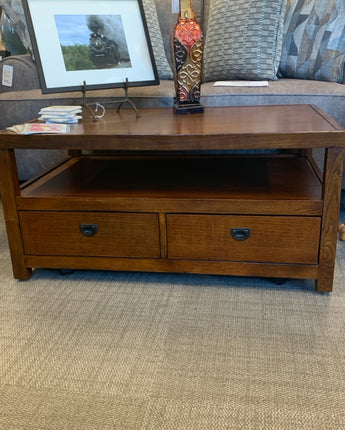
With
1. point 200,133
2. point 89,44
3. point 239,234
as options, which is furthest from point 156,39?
point 239,234

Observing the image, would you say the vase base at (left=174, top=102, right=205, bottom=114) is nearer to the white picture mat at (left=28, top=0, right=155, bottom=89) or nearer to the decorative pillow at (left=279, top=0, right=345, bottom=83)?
the white picture mat at (left=28, top=0, right=155, bottom=89)

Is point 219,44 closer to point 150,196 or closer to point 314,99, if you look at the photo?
point 314,99

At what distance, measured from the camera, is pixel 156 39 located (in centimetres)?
210

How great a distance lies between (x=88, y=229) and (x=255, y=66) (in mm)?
1073

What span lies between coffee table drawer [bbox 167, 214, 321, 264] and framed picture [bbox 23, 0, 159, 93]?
64 cm

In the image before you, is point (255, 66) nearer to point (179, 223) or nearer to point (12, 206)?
point (179, 223)

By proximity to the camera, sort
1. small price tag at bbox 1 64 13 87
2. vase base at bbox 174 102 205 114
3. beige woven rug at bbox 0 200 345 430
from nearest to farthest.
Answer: beige woven rug at bbox 0 200 345 430 → vase base at bbox 174 102 205 114 → small price tag at bbox 1 64 13 87

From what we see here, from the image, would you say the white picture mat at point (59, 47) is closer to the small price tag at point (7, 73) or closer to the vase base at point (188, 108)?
the vase base at point (188, 108)

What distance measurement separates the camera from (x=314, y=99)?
1661 millimetres

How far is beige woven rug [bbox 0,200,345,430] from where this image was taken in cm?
88

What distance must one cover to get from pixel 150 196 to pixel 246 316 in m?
0.43

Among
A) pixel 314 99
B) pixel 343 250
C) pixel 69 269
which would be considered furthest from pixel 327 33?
pixel 69 269

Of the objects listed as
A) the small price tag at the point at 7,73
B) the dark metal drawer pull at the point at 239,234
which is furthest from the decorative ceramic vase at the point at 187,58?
the small price tag at the point at 7,73

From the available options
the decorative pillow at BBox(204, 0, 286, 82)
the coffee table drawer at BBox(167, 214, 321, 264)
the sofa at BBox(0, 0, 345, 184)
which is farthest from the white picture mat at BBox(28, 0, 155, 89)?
the coffee table drawer at BBox(167, 214, 321, 264)
